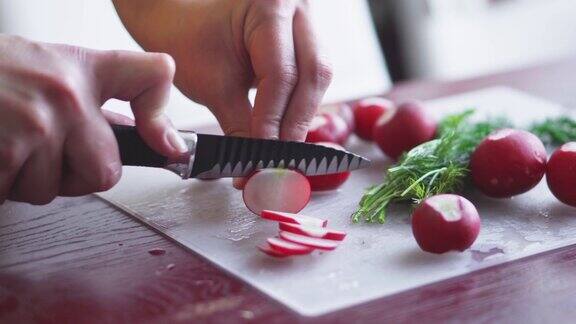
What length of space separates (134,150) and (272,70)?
287 millimetres

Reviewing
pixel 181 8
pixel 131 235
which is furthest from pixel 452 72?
pixel 131 235

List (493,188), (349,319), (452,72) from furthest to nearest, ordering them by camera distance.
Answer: (452,72), (493,188), (349,319)

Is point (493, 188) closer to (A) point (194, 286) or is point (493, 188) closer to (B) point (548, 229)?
(B) point (548, 229)

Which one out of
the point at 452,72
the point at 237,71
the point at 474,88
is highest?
the point at 237,71

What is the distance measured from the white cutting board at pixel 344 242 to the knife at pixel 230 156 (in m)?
0.08

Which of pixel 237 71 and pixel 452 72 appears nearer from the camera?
pixel 237 71

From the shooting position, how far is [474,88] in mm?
2295

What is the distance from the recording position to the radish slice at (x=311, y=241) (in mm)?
1357

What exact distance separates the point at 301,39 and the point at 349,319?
1.98ft

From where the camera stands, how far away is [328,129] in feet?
6.17

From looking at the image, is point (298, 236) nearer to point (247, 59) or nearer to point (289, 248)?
point (289, 248)

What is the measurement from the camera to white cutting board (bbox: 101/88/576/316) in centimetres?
126

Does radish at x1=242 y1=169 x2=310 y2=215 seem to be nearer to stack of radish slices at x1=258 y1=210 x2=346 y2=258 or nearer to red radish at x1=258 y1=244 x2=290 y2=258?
stack of radish slices at x1=258 y1=210 x2=346 y2=258

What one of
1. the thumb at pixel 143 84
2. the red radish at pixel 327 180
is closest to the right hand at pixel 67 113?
the thumb at pixel 143 84
